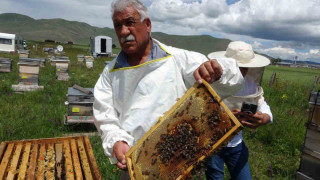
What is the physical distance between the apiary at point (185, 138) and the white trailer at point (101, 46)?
1535 inches

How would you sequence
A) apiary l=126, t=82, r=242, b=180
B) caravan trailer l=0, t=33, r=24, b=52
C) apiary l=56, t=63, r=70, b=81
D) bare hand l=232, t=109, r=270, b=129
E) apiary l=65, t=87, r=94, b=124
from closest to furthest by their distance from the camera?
apiary l=126, t=82, r=242, b=180 < bare hand l=232, t=109, r=270, b=129 < apiary l=65, t=87, r=94, b=124 < apiary l=56, t=63, r=70, b=81 < caravan trailer l=0, t=33, r=24, b=52

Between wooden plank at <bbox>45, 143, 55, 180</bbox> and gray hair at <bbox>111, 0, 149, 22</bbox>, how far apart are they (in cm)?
169

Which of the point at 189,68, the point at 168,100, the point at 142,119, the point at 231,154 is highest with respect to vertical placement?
the point at 189,68

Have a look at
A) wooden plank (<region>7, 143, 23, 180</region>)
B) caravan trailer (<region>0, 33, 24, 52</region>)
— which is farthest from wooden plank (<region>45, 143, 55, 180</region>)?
caravan trailer (<region>0, 33, 24, 52</region>)

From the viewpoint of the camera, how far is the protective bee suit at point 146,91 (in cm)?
192

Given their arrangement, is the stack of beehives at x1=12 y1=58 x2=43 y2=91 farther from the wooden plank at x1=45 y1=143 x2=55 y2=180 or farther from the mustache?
the mustache

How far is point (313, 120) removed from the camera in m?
3.13

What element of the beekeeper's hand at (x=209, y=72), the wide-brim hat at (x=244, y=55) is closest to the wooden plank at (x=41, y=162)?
the beekeeper's hand at (x=209, y=72)

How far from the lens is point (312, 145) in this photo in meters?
3.12

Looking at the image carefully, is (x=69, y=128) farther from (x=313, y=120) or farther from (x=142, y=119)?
(x=313, y=120)

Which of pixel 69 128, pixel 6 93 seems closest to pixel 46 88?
pixel 6 93

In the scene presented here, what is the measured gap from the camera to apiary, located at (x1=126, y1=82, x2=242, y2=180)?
159 centimetres

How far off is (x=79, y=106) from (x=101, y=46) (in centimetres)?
3689

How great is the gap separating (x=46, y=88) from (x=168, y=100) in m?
8.73
